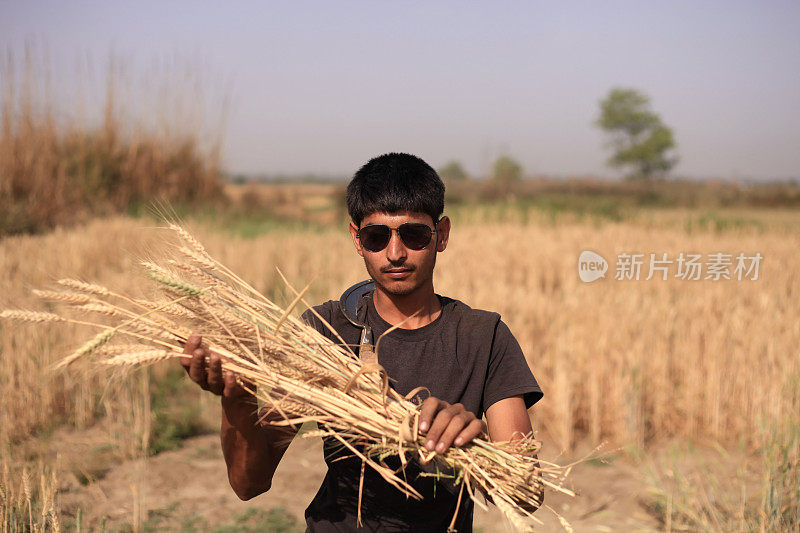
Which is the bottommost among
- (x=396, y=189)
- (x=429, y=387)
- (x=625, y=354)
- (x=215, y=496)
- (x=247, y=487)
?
(x=215, y=496)

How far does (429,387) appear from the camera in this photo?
1.45m

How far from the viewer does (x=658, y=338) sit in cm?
432

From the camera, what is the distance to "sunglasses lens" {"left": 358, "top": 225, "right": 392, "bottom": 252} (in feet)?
4.83

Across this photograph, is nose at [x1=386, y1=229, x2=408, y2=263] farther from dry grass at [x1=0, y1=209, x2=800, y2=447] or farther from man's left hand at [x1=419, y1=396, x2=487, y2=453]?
dry grass at [x1=0, y1=209, x2=800, y2=447]

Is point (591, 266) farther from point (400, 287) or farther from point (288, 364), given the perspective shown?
point (288, 364)

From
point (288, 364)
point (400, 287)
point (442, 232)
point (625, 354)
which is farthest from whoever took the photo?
point (625, 354)

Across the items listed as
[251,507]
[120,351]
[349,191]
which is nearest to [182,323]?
[120,351]

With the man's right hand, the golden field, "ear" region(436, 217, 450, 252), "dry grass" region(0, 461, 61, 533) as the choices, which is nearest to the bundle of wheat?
the man's right hand

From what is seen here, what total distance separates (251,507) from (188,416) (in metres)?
1.16

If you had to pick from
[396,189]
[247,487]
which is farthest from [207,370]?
[396,189]

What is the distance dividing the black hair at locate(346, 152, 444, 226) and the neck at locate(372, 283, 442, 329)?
0.18 m

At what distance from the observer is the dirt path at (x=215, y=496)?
10.1ft

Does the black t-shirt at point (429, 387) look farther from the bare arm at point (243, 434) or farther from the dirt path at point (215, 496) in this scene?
the dirt path at point (215, 496)

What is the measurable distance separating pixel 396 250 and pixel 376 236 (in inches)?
2.7
